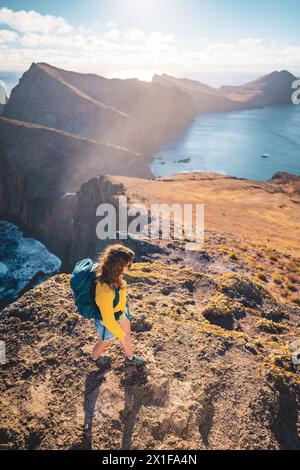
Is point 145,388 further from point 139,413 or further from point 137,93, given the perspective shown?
point 137,93

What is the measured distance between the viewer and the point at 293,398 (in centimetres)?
674

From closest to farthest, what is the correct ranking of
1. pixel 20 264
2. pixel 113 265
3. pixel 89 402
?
1. pixel 113 265
2. pixel 89 402
3. pixel 20 264

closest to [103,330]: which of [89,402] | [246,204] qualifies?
[89,402]

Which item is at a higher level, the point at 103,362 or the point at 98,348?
the point at 98,348

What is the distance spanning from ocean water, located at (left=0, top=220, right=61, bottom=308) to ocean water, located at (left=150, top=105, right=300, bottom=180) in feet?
216

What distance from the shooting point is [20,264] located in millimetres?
55219

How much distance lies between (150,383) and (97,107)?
147 meters

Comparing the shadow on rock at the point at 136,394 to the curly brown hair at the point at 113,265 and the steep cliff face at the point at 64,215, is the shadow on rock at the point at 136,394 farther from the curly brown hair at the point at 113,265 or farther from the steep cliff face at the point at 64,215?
the steep cliff face at the point at 64,215

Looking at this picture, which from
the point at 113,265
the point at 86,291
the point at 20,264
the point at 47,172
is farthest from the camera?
the point at 47,172

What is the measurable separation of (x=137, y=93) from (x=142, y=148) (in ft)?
171

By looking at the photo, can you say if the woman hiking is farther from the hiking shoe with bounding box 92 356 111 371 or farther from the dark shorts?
the hiking shoe with bounding box 92 356 111 371

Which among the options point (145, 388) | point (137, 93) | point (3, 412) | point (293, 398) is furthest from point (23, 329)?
point (137, 93)

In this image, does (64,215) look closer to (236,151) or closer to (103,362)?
(103,362)

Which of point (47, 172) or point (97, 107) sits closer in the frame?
point (47, 172)
